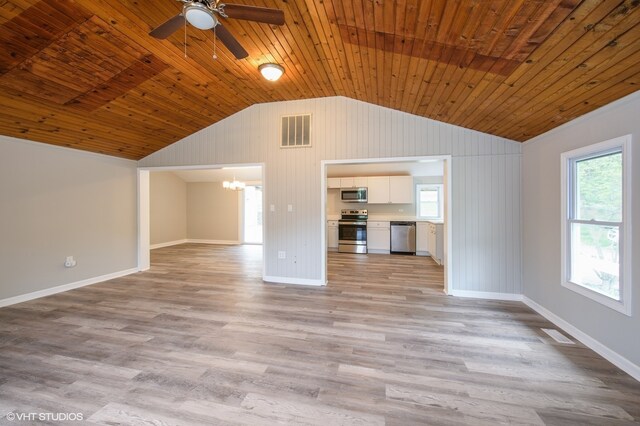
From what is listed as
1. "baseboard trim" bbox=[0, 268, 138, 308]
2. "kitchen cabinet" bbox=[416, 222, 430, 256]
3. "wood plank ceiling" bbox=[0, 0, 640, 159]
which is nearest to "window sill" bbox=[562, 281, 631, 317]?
"wood plank ceiling" bbox=[0, 0, 640, 159]

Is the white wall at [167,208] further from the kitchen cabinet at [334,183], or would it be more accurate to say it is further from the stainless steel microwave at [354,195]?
the stainless steel microwave at [354,195]

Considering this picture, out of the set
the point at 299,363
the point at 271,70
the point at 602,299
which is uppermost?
the point at 271,70

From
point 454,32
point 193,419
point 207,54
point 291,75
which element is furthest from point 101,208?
point 454,32

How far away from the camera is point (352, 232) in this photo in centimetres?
741

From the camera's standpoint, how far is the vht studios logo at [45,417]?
1.66 metres

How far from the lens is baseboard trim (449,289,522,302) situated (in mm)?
3811

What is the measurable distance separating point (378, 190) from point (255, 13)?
19.9ft

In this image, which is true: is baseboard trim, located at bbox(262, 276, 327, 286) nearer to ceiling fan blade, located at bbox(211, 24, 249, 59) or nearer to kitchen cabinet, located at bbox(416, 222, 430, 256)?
ceiling fan blade, located at bbox(211, 24, 249, 59)

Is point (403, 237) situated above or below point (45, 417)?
above

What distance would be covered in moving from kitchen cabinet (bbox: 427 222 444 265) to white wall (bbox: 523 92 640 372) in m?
2.19

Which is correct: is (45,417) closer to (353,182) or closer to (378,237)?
(378,237)

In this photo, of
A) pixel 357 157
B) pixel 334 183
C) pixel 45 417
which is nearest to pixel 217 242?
pixel 334 183

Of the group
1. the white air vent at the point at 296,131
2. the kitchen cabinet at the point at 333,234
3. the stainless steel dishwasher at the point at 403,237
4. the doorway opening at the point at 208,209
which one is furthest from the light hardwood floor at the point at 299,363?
the doorway opening at the point at 208,209

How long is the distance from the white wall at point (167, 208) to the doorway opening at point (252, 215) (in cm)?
227
